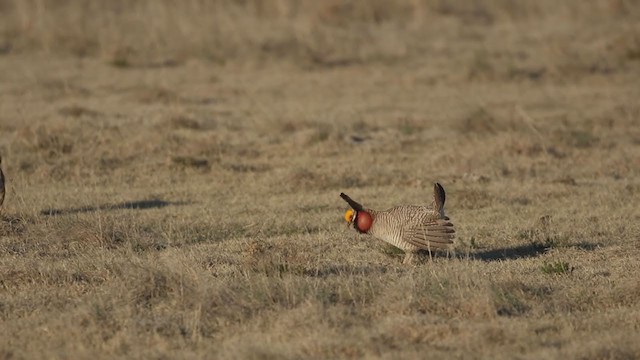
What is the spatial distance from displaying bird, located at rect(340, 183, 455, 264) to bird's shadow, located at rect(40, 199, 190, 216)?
279 centimetres

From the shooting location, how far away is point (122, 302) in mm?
5953

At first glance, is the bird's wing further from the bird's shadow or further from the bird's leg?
the bird's shadow

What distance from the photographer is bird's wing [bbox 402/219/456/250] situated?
22.9ft

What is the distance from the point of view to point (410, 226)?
703 cm

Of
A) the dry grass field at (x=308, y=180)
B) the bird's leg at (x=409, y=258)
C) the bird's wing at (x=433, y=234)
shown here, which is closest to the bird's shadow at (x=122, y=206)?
the dry grass field at (x=308, y=180)

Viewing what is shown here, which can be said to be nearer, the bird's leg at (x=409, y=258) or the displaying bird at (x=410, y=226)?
the displaying bird at (x=410, y=226)

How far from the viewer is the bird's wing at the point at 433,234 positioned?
22.9 ft

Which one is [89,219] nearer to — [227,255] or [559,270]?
[227,255]

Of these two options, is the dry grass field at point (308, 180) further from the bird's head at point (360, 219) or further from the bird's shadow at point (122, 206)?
the bird's head at point (360, 219)

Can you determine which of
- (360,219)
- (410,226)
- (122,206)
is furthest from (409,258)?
(122,206)

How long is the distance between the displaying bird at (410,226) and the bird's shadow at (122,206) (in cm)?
279

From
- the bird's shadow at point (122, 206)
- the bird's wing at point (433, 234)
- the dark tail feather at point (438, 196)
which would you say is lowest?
the bird's shadow at point (122, 206)

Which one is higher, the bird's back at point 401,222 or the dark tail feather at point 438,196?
the dark tail feather at point 438,196

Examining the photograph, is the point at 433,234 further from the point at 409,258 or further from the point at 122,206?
the point at 122,206
